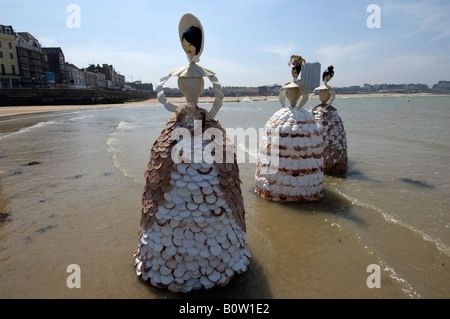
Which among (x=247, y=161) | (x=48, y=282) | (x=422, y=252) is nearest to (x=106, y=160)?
(x=247, y=161)

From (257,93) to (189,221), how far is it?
16898 centimetres

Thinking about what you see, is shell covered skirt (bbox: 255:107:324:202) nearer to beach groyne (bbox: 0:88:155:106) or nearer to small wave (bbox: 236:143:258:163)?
small wave (bbox: 236:143:258:163)

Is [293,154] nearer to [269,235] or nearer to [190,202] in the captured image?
[269,235]

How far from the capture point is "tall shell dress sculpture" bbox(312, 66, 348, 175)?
7.98 meters

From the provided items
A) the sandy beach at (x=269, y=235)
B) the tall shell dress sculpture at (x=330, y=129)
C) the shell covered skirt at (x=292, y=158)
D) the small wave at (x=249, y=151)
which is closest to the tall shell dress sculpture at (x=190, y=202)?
the sandy beach at (x=269, y=235)

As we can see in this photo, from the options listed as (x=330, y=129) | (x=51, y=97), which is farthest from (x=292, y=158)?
(x=51, y=97)

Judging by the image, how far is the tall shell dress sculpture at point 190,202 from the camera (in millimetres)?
3279

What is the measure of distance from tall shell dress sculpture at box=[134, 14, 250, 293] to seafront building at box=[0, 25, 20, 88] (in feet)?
229

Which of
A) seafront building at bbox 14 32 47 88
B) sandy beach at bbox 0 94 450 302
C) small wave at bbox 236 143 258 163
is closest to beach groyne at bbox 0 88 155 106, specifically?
seafront building at bbox 14 32 47 88

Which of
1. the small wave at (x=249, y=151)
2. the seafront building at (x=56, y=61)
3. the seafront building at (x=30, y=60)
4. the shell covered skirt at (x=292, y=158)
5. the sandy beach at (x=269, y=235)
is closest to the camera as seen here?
the sandy beach at (x=269, y=235)

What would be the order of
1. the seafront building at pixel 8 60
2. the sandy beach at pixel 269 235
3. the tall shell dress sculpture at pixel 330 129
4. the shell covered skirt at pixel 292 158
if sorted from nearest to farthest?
the sandy beach at pixel 269 235 → the shell covered skirt at pixel 292 158 → the tall shell dress sculpture at pixel 330 129 → the seafront building at pixel 8 60

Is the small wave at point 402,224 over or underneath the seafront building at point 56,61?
underneath

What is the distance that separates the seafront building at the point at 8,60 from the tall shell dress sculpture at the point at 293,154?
68.8 metres

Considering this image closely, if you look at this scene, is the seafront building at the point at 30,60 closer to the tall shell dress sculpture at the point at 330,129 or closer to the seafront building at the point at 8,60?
the seafront building at the point at 8,60
